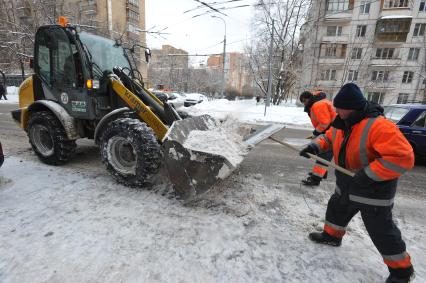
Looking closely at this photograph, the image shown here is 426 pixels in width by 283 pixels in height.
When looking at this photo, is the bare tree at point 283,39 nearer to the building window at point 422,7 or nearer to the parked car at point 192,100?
the parked car at point 192,100

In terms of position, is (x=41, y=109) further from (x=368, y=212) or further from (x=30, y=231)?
(x=368, y=212)

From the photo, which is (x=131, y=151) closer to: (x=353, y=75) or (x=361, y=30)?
(x=353, y=75)

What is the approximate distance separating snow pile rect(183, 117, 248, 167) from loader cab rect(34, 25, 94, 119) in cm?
219

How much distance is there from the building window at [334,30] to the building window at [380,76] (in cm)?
723

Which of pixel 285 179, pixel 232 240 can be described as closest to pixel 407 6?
pixel 285 179

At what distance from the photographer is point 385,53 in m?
32.7

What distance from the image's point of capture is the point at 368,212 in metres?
2.10

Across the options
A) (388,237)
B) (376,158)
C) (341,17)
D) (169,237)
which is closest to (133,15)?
(341,17)

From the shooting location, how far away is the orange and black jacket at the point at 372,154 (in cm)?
187

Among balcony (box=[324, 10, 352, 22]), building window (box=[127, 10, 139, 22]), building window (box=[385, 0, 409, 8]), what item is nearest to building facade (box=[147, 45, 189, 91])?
building window (box=[127, 10, 139, 22])

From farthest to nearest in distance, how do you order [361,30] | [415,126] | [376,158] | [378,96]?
1. [378,96]
2. [361,30]
3. [415,126]
4. [376,158]

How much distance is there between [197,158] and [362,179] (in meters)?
1.64

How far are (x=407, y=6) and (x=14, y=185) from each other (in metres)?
41.9

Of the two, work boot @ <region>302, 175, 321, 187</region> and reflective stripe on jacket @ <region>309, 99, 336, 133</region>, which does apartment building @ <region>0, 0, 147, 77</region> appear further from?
work boot @ <region>302, 175, 321, 187</region>
